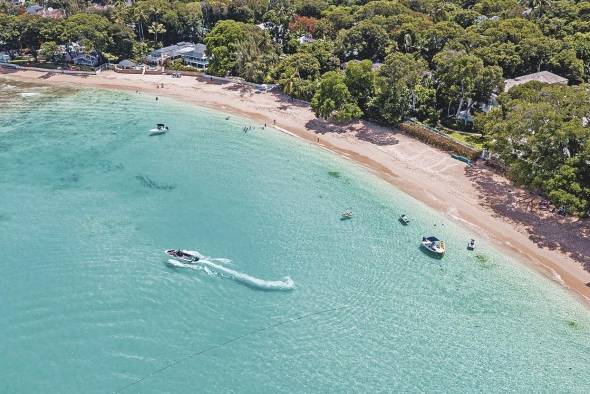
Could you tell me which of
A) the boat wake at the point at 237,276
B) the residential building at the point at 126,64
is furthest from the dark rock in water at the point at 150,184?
the residential building at the point at 126,64

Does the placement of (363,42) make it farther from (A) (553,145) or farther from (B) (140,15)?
(A) (553,145)

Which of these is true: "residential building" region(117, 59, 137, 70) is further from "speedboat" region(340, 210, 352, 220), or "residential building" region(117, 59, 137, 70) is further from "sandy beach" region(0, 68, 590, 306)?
"speedboat" region(340, 210, 352, 220)

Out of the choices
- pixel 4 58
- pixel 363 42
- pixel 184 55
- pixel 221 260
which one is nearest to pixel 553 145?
pixel 221 260

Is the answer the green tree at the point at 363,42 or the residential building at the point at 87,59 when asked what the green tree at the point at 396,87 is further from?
the residential building at the point at 87,59

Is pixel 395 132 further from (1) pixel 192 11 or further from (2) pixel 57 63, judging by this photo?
(2) pixel 57 63

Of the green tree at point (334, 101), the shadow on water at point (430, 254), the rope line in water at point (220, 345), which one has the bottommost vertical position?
the rope line in water at point (220, 345)

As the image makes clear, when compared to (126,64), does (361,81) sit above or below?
above
